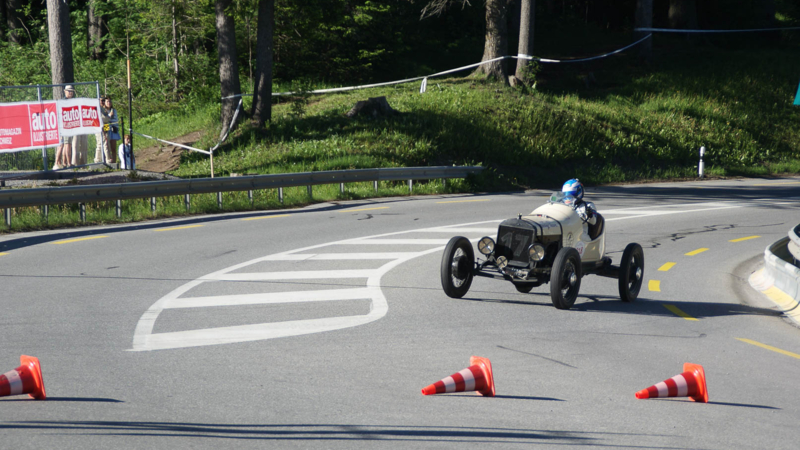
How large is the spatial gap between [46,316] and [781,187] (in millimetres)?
21528

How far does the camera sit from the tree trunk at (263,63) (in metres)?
24.5

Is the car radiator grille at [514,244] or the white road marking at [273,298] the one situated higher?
the car radiator grille at [514,244]

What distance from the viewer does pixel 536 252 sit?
8.85 m

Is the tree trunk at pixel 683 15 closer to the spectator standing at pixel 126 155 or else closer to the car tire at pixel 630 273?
the spectator standing at pixel 126 155

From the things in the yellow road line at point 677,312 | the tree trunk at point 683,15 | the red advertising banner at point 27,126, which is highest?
the tree trunk at point 683,15

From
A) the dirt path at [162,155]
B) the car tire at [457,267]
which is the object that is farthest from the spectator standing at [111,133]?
the car tire at [457,267]

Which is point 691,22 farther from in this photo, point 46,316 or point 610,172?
point 46,316

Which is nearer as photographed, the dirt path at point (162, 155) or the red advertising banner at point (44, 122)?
the red advertising banner at point (44, 122)

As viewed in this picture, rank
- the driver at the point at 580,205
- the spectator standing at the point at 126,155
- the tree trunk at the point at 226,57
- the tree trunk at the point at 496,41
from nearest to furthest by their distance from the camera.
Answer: the driver at the point at 580,205
the spectator standing at the point at 126,155
the tree trunk at the point at 226,57
the tree trunk at the point at 496,41

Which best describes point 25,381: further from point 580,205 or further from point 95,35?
point 95,35

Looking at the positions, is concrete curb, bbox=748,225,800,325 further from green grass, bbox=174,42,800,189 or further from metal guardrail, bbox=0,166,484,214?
green grass, bbox=174,42,800,189

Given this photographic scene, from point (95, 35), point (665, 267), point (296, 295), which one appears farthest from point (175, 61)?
point (296, 295)

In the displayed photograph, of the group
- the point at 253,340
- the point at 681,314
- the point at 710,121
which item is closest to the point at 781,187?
the point at 710,121

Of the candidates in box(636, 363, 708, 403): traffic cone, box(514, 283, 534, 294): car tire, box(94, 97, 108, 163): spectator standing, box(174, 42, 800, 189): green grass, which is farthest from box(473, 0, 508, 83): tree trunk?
box(636, 363, 708, 403): traffic cone
